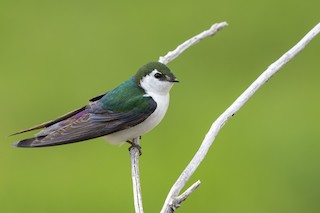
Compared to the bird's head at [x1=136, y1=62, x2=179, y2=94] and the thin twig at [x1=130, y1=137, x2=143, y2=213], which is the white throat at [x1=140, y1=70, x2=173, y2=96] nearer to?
the bird's head at [x1=136, y1=62, x2=179, y2=94]

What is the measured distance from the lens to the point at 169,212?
426 cm

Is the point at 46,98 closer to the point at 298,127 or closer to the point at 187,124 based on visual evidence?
the point at 187,124

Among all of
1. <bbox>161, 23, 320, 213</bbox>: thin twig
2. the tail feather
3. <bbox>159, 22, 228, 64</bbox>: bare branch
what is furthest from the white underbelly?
<bbox>161, 23, 320, 213</bbox>: thin twig

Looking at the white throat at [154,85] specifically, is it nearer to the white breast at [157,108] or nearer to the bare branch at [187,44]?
the white breast at [157,108]

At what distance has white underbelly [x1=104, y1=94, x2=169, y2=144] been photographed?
5465mm

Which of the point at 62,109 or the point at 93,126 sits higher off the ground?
the point at 62,109

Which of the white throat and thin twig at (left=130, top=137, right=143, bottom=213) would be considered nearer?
thin twig at (left=130, top=137, right=143, bottom=213)

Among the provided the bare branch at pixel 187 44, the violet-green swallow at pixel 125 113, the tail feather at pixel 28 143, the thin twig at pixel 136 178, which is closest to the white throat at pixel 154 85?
the violet-green swallow at pixel 125 113

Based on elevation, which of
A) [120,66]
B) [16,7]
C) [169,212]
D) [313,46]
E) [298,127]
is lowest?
[169,212]

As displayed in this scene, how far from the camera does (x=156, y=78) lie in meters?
5.48

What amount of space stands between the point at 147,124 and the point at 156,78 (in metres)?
0.26

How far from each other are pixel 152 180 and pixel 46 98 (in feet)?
6.64

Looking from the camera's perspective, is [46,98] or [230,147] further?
[46,98]

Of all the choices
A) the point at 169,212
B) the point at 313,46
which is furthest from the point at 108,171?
the point at 169,212
